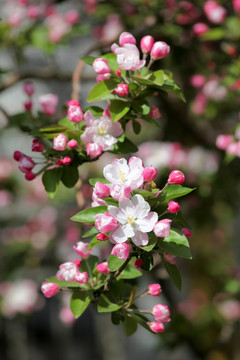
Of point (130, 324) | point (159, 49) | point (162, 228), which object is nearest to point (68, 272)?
point (130, 324)

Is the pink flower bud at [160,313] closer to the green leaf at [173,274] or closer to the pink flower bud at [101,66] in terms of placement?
the green leaf at [173,274]

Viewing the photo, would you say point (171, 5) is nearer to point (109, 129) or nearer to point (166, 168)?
point (166, 168)

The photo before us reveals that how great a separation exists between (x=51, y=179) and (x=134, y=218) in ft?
1.06

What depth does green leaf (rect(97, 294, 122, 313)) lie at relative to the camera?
42.3 inches

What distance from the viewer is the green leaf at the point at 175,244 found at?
0.96 meters

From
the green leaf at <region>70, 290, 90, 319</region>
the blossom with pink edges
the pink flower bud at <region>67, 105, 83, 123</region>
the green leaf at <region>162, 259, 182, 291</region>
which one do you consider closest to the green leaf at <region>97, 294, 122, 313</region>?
the green leaf at <region>70, 290, 90, 319</region>

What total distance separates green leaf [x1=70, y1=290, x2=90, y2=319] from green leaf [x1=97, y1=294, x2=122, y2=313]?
0.03 m

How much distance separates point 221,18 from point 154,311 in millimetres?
1302

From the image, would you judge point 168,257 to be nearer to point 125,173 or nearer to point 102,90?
point 125,173

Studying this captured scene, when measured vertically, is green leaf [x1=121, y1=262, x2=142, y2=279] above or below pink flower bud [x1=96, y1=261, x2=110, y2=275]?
below

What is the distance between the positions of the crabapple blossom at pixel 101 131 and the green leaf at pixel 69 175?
78 millimetres

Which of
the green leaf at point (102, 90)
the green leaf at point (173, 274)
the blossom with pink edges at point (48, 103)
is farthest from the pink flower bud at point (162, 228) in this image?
the blossom with pink edges at point (48, 103)

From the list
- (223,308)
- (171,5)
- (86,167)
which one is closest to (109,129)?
(171,5)

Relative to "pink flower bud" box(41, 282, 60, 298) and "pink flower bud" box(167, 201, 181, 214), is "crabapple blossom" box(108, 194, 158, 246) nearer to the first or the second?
"pink flower bud" box(167, 201, 181, 214)
